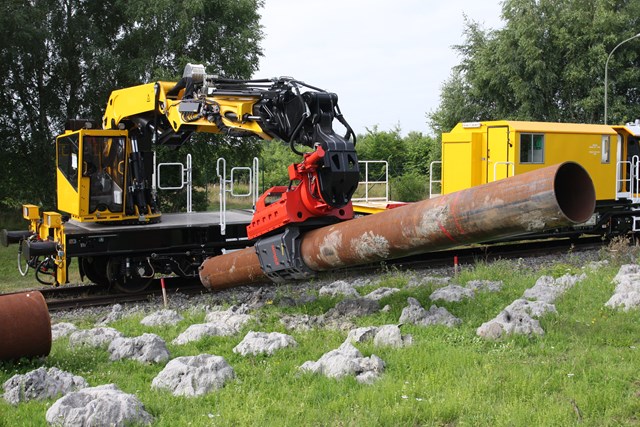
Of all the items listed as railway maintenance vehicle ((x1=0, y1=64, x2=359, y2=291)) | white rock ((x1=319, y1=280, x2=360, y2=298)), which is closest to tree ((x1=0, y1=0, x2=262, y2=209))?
railway maintenance vehicle ((x1=0, y1=64, x2=359, y2=291))

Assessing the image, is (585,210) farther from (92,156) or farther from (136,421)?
(92,156)

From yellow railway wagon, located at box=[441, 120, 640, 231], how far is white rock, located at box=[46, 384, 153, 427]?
13542mm

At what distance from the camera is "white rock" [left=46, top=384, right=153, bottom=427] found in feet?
Answer: 16.0

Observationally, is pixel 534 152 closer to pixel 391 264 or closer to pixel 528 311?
pixel 391 264

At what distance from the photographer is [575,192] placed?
6.03 meters

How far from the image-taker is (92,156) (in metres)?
12.4

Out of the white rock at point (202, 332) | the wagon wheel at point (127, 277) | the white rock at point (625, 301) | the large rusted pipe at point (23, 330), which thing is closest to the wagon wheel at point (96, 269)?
the wagon wheel at point (127, 277)

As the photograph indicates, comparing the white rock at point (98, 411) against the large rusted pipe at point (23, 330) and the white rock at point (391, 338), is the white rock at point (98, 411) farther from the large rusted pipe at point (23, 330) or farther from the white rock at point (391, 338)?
the white rock at point (391, 338)

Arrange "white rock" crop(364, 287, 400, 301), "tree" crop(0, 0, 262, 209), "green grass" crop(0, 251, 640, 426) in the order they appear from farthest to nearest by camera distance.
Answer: "tree" crop(0, 0, 262, 209), "white rock" crop(364, 287, 400, 301), "green grass" crop(0, 251, 640, 426)

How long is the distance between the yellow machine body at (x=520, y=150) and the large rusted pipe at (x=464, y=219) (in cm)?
1032

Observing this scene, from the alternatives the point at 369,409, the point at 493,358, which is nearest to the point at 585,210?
the point at 493,358

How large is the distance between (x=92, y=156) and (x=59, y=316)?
10.1 feet

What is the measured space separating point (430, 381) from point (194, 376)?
77.6 inches

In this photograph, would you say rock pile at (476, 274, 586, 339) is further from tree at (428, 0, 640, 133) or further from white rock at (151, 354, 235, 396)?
tree at (428, 0, 640, 133)
